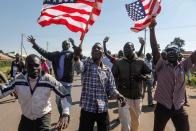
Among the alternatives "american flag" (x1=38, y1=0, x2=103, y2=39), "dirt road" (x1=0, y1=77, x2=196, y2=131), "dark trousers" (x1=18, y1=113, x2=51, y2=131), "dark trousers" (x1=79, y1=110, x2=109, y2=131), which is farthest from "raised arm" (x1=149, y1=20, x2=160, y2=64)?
"dirt road" (x1=0, y1=77, x2=196, y2=131)

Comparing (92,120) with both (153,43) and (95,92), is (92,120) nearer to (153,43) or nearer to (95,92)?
(95,92)

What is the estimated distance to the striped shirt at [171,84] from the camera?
5.16 m

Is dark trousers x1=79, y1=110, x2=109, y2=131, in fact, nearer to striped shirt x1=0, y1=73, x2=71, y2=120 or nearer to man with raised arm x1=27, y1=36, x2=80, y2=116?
striped shirt x1=0, y1=73, x2=71, y2=120

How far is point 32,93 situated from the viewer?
4539mm

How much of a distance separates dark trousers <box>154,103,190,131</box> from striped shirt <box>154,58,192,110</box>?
0.07 m

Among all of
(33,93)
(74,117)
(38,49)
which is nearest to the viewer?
(33,93)

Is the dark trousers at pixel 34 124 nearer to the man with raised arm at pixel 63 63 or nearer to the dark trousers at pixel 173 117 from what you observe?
the dark trousers at pixel 173 117

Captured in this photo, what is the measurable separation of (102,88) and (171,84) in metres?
1.01

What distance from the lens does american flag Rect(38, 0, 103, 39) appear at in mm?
5820

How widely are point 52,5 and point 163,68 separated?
2288mm

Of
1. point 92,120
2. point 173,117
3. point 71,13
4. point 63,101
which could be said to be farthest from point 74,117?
point 63,101

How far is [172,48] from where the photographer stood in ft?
17.2

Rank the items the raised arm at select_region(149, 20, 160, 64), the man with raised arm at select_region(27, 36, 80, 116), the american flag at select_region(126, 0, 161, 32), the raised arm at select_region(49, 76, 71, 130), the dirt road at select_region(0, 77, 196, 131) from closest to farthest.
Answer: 1. the raised arm at select_region(49, 76, 71, 130)
2. the raised arm at select_region(149, 20, 160, 64)
3. the american flag at select_region(126, 0, 161, 32)
4. the man with raised arm at select_region(27, 36, 80, 116)
5. the dirt road at select_region(0, 77, 196, 131)

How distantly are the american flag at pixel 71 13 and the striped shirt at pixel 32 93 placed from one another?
1487mm
